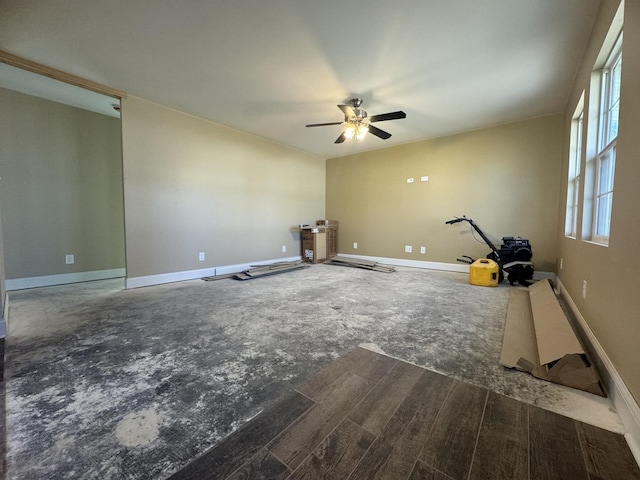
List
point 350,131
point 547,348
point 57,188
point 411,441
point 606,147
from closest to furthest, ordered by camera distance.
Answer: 1. point 411,441
2. point 547,348
3. point 606,147
4. point 350,131
5. point 57,188

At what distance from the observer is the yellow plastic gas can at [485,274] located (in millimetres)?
3662

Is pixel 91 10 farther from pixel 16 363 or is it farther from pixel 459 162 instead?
pixel 459 162

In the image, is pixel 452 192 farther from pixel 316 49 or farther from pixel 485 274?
pixel 316 49

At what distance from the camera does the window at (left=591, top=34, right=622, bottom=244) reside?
1.96 m

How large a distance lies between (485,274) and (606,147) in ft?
6.93

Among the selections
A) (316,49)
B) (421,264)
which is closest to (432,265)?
(421,264)

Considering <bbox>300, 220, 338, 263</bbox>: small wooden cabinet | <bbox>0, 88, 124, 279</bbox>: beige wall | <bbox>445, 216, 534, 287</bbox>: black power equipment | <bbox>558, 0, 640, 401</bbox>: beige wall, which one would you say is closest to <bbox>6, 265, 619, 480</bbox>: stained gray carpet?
<bbox>558, 0, 640, 401</bbox>: beige wall

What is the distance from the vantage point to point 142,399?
→ 1.31 m

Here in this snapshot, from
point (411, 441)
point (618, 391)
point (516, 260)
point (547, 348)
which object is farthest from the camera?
point (516, 260)

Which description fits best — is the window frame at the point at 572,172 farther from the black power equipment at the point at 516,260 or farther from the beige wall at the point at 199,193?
the beige wall at the point at 199,193

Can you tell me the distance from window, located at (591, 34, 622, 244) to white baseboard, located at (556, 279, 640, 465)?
2.68 ft

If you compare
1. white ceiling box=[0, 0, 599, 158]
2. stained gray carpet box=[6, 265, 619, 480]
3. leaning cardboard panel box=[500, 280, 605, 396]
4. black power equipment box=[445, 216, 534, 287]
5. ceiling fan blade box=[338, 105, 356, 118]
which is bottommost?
stained gray carpet box=[6, 265, 619, 480]

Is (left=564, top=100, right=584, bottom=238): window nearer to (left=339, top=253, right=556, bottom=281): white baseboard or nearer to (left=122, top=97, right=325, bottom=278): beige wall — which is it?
(left=339, top=253, right=556, bottom=281): white baseboard

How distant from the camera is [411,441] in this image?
3.42ft
